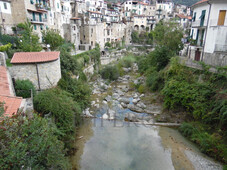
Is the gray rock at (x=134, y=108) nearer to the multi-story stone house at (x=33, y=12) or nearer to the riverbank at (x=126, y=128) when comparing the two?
the riverbank at (x=126, y=128)

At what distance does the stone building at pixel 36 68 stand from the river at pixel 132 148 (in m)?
5.26

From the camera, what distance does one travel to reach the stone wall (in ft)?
41.3

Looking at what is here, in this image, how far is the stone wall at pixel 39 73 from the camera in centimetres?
1260

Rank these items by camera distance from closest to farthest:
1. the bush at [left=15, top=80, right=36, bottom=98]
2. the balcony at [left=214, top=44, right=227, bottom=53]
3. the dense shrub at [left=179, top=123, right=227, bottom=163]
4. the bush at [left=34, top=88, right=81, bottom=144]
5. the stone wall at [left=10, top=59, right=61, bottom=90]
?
the dense shrub at [left=179, top=123, right=227, bottom=163] → the bush at [left=34, top=88, right=81, bottom=144] → the bush at [left=15, top=80, right=36, bottom=98] → the stone wall at [left=10, top=59, right=61, bottom=90] → the balcony at [left=214, top=44, right=227, bottom=53]

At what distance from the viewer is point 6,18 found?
2439cm

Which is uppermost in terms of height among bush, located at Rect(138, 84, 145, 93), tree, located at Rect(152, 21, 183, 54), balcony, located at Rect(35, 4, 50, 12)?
balcony, located at Rect(35, 4, 50, 12)

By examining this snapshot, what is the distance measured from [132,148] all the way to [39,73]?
9.49 metres

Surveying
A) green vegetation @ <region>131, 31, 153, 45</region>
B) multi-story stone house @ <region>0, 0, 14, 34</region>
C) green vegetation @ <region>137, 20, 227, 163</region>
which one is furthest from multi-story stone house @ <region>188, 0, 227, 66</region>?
green vegetation @ <region>131, 31, 153, 45</region>

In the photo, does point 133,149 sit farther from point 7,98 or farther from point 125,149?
point 7,98

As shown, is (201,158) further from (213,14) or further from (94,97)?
(213,14)

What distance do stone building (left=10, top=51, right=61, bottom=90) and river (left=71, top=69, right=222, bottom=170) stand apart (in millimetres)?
5262

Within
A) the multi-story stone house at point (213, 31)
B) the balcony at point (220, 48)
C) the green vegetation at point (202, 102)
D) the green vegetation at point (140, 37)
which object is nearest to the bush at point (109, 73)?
the green vegetation at point (202, 102)

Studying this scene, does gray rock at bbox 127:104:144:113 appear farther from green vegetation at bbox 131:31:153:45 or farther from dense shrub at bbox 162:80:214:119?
green vegetation at bbox 131:31:153:45

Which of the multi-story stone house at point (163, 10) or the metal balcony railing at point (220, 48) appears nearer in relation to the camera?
the metal balcony railing at point (220, 48)
